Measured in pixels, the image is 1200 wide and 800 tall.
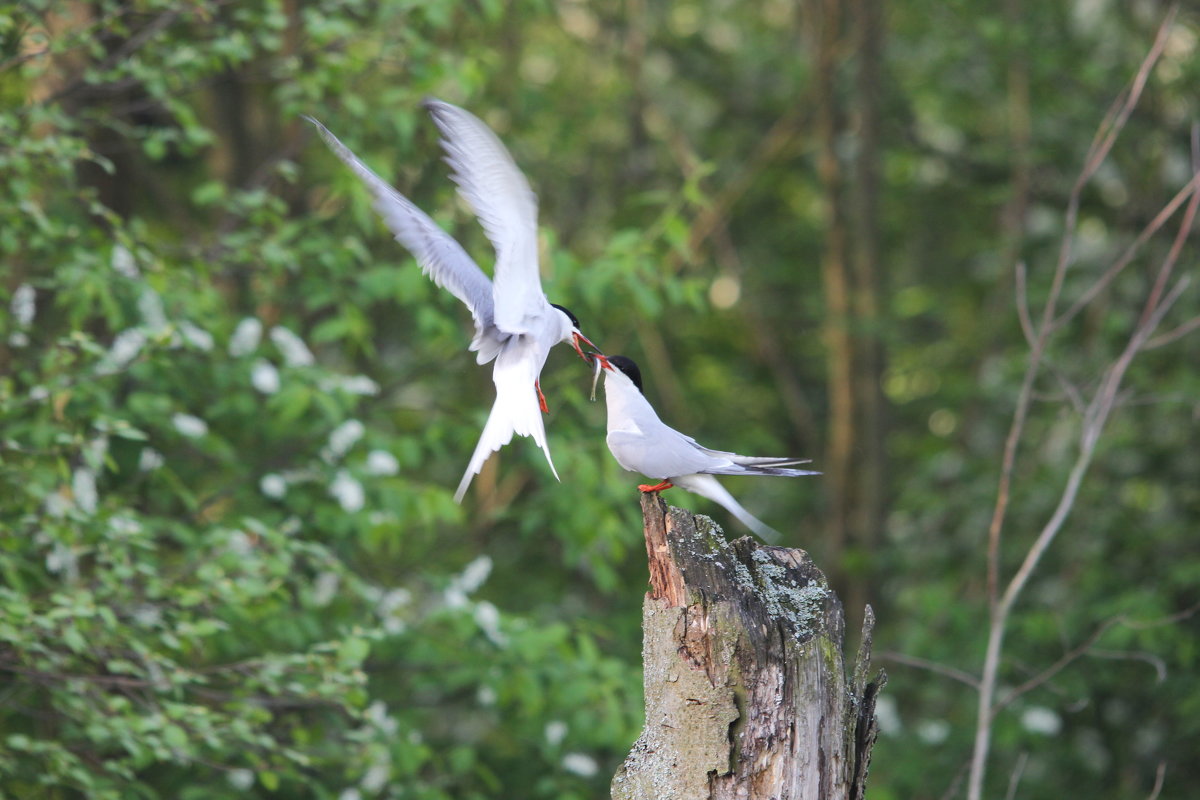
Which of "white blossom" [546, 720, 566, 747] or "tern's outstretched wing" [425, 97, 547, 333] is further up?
"tern's outstretched wing" [425, 97, 547, 333]

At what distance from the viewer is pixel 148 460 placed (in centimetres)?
505

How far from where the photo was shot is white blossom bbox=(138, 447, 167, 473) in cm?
500

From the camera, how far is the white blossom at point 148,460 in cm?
500

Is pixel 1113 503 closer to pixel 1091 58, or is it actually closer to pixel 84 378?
pixel 1091 58

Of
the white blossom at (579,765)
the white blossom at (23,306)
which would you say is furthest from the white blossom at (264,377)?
the white blossom at (579,765)

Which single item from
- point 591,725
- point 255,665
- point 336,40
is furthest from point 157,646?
point 336,40

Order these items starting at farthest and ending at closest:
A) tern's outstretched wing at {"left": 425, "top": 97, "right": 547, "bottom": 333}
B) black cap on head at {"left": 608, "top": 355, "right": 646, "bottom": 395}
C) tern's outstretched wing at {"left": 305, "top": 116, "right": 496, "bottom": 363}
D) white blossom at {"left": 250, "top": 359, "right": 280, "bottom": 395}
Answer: white blossom at {"left": 250, "top": 359, "right": 280, "bottom": 395} < tern's outstretched wing at {"left": 305, "top": 116, "right": 496, "bottom": 363} < black cap on head at {"left": 608, "top": 355, "right": 646, "bottom": 395} < tern's outstretched wing at {"left": 425, "top": 97, "right": 547, "bottom": 333}

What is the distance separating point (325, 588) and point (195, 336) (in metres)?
1.33

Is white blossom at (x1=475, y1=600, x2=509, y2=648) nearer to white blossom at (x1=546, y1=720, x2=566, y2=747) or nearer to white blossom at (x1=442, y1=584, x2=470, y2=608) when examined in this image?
white blossom at (x1=442, y1=584, x2=470, y2=608)

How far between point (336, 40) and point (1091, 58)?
574 centimetres

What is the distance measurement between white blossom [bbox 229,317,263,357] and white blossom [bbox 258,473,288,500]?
0.54 metres

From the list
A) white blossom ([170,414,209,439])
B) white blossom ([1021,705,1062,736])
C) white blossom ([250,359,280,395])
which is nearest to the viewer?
white blossom ([170,414,209,439])

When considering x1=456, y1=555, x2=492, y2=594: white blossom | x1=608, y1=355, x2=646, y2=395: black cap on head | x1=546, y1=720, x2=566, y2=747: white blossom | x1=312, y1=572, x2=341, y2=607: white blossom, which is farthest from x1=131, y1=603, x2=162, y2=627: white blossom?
x1=608, y1=355, x2=646, y2=395: black cap on head

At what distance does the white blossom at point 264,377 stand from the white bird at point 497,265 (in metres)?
1.64
